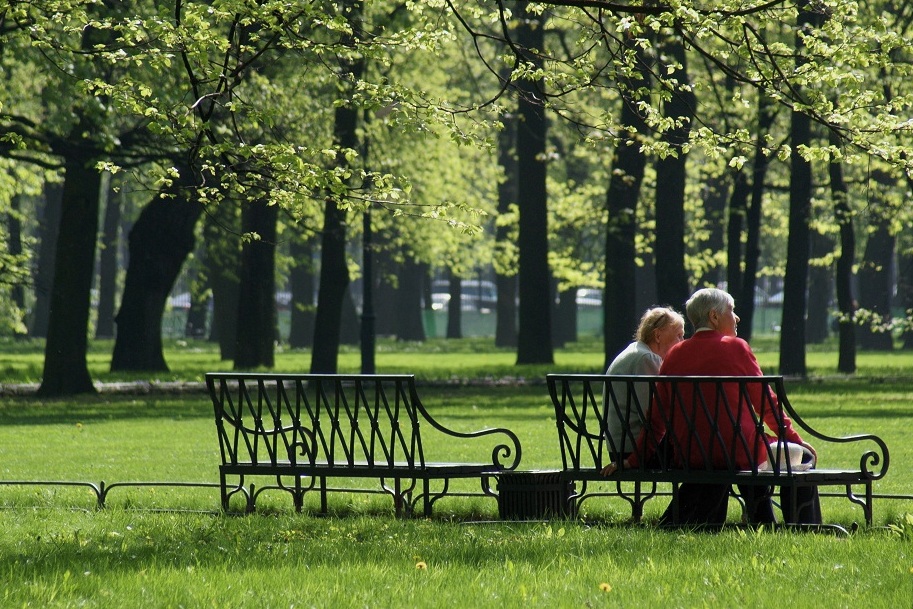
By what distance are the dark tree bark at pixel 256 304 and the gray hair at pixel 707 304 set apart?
17849mm

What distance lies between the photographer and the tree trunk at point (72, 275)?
65.1 feet

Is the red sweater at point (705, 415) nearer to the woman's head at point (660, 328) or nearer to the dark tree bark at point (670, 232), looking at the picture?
the woman's head at point (660, 328)

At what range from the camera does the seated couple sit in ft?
23.6

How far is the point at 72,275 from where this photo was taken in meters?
20.0

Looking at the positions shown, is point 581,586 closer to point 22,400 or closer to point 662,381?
point 662,381

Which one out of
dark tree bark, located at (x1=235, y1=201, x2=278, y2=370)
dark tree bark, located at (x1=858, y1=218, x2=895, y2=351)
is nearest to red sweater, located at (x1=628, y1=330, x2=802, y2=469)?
dark tree bark, located at (x1=235, y1=201, x2=278, y2=370)

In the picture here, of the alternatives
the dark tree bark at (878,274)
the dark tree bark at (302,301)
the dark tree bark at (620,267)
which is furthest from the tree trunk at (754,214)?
the dark tree bark at (302,301)

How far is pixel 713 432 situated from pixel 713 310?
2.16 feet

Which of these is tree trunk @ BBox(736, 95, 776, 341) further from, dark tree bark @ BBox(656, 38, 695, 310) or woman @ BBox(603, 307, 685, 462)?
woman @ BBox(603, 307, 685, 462)

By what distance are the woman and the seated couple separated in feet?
0.08

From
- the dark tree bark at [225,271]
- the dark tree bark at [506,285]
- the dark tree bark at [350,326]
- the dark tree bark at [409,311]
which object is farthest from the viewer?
the dark tree bark at [409,311]

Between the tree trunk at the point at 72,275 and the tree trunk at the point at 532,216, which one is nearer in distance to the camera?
the tree trunk at the point at 72,275

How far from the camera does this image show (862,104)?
961 cm

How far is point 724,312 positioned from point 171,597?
3.35 m
